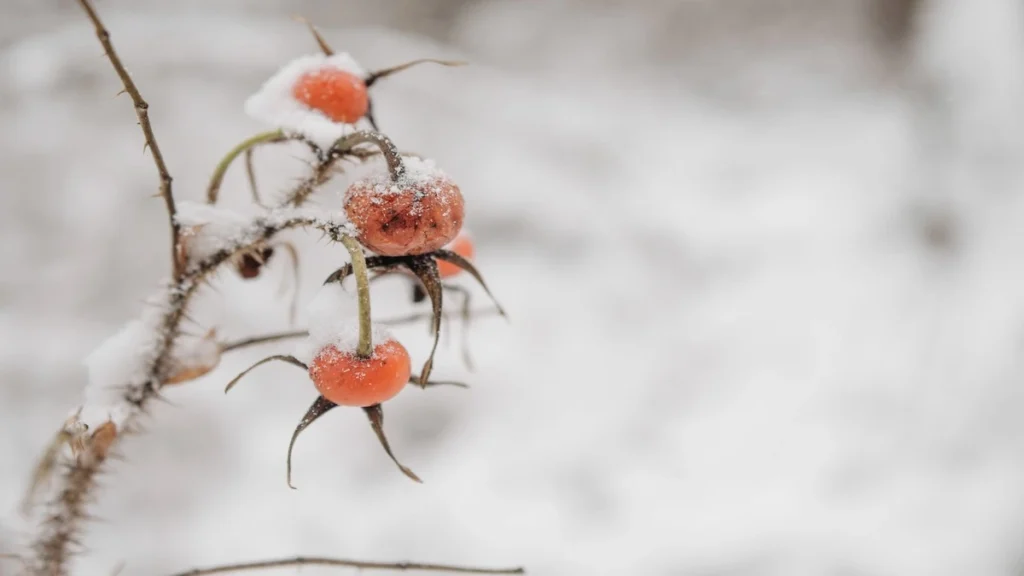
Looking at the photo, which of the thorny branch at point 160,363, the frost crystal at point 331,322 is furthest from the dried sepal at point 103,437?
the frost crystal at point 331,322

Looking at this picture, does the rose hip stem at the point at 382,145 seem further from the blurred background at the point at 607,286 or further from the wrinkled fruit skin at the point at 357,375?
the blurred background at the point at 607,286

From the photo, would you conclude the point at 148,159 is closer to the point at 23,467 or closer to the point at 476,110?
the point at 23,467

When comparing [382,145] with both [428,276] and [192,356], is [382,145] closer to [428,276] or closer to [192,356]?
[428,276]

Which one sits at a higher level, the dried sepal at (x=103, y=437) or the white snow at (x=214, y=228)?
the white snow at (x=214, y=228)

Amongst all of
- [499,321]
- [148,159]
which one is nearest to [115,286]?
[148,159]

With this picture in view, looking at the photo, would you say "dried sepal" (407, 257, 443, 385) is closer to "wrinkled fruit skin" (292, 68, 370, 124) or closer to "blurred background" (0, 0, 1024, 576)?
"wrinkled fruit skin" (292, 68, 370, 124)

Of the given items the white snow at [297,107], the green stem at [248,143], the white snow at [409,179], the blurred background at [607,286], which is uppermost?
the blurred background at [607,286]
